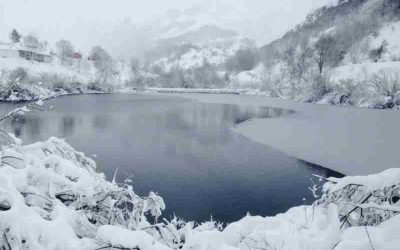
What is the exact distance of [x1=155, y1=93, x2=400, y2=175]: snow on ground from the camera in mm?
15137

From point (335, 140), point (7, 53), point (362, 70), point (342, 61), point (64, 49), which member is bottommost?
point (335, 140)

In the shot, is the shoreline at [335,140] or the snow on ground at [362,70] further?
the snow on ground at [362,70]

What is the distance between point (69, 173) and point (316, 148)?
52.2 feet

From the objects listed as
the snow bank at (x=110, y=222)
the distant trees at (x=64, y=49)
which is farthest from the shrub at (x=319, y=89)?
the distant trees at (x=64, y=49)

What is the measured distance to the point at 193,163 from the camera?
15656 millimetres

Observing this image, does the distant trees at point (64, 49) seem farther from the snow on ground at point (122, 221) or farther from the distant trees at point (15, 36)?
the snow on ground at point (122, 221)

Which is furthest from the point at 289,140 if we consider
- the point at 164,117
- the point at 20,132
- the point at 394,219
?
the point at 394,219

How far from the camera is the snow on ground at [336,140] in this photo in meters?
15.1

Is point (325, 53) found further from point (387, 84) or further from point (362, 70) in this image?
point (387, 84)

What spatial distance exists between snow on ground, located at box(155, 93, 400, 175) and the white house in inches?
2974

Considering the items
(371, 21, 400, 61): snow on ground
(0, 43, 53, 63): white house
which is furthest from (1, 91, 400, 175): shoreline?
(0, 43, 53, 63): white house

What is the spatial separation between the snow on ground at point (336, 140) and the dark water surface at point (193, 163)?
1.12m

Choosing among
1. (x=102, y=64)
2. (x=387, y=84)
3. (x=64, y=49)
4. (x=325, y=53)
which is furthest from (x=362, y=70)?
(x=64, y=49)

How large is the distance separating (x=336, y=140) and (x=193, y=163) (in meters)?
9.21
